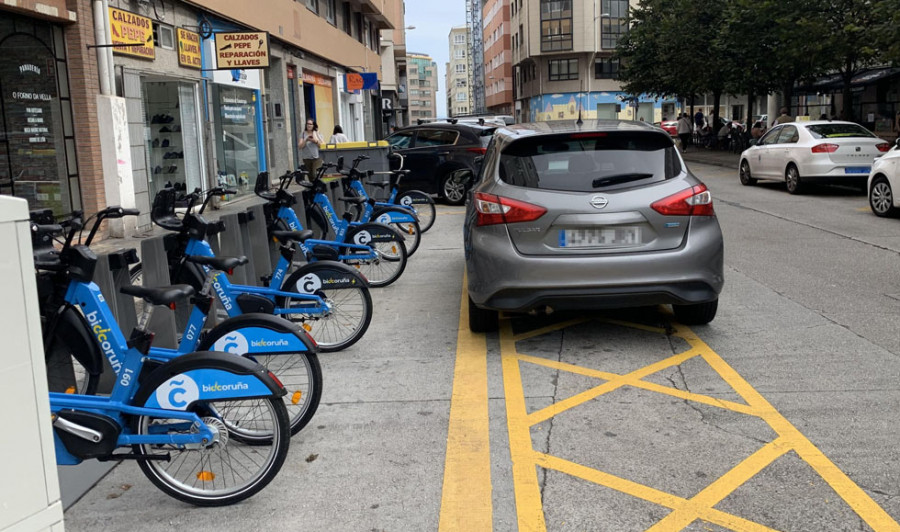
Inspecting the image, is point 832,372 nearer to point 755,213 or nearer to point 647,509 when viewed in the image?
point 647,509

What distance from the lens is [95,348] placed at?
13.2 ft

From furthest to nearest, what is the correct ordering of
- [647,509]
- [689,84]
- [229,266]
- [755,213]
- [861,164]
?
[689,84]
[861,164]
[755,213]
[229,266]
[647,509]

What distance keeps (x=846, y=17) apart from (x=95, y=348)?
22354mm

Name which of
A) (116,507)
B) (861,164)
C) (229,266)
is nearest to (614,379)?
(229,266)

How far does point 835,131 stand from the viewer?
1684cm

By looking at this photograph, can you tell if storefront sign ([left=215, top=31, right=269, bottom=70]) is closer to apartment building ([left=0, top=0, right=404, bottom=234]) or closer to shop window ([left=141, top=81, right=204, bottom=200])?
apartment building ([left=0, top=0, right=404, bottom=234])

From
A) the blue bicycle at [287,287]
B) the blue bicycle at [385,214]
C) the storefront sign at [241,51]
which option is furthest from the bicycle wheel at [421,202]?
the blue bicycle at [287,287]

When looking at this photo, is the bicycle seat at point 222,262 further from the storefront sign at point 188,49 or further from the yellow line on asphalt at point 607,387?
the storefront sign at point 188,49

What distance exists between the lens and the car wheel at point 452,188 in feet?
56.4

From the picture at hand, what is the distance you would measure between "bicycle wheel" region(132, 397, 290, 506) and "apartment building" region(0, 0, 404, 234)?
8906 mm

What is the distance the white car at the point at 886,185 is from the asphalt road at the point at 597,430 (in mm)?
5891

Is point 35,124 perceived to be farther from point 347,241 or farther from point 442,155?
point 442,155

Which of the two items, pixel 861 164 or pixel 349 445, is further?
pixel 861 164

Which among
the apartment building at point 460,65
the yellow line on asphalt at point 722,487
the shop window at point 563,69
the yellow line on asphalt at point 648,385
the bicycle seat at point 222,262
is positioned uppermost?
the apartment building at point 460,65
